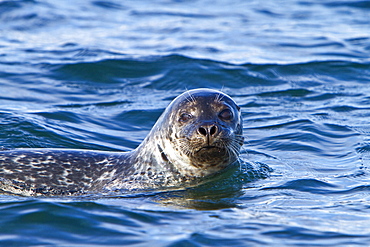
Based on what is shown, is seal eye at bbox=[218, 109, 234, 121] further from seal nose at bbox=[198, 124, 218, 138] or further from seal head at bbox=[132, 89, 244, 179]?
seal nose at bbox=[198, 124, 218, 138]

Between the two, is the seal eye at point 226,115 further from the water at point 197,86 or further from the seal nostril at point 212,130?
the water at point 197,86

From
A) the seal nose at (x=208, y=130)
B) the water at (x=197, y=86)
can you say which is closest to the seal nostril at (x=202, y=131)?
the seal nose at (x=208, y=130)

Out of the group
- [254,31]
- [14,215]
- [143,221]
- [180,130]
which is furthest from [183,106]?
[254,31]

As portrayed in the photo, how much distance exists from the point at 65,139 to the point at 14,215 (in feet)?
12.5

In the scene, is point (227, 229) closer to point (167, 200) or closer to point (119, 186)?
point (167, 200)

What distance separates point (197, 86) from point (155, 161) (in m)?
6.23

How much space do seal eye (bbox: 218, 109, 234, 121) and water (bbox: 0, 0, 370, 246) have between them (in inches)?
28.6

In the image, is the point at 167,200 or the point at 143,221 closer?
the point at 143,221

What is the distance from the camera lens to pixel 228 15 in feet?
72.7

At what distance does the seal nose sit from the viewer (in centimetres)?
703

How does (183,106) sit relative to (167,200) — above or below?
above

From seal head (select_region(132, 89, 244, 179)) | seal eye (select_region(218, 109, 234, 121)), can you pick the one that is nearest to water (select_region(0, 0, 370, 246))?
seal head (select_region(132, 89, 244, 179))

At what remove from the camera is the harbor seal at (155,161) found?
7.37 m

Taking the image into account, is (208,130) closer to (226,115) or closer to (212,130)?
(212,130)
